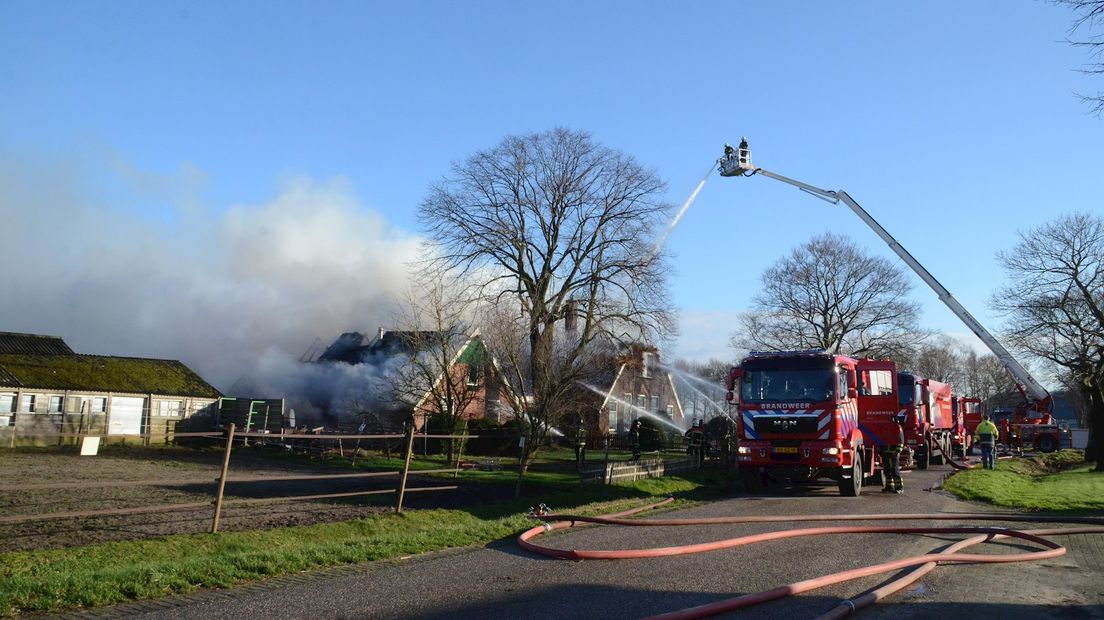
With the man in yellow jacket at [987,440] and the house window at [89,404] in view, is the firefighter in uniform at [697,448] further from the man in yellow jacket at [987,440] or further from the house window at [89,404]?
the house window at [89,404]

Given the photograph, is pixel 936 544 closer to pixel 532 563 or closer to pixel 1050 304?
pixel 532 563

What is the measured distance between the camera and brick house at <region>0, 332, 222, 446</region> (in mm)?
36562

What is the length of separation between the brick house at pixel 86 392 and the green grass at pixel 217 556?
24.5 meters

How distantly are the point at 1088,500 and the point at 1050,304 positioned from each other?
58.7ft

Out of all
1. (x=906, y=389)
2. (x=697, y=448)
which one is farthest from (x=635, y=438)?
(x=906, y=389)

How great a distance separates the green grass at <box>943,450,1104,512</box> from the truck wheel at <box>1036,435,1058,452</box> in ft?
40.6

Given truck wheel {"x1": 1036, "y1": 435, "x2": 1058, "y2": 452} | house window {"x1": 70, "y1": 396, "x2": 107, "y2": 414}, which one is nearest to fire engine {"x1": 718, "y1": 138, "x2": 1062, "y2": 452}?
truck wheel {"x1": 1036, "y1": 435, "x2": 1058, "y2": 452}

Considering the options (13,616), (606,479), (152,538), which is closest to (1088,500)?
(606,479)

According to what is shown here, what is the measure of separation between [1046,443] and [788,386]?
97.5 ft

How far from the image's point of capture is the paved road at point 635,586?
6.90 m

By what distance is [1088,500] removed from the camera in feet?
55.2

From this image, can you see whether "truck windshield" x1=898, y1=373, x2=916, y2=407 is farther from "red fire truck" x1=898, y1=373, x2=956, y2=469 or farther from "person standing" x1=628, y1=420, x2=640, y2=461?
"person standing" x1=628, y1=420, x2=640, y2=461

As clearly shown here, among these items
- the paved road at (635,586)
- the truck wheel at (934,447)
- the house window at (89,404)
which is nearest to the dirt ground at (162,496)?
the paved road at (635,586)

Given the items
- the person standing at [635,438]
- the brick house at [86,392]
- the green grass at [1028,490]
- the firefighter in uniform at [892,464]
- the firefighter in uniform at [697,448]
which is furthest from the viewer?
the brick house at [86,392]
